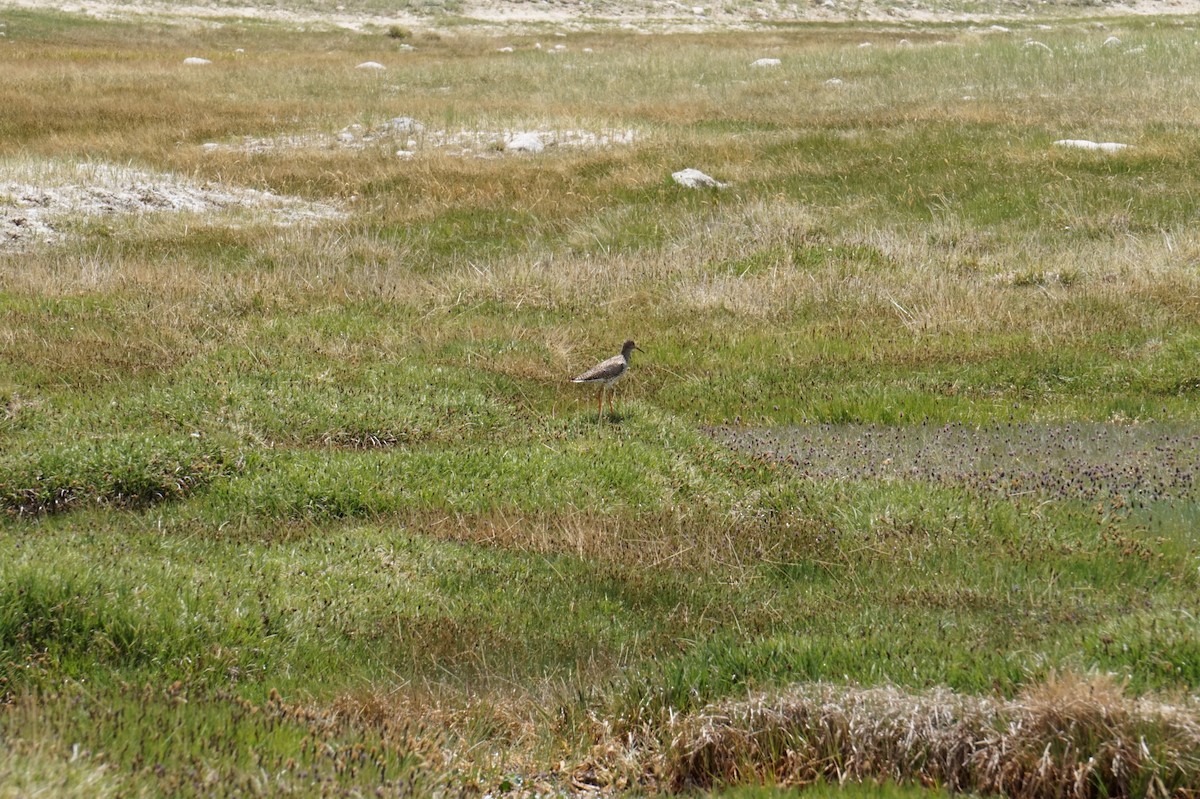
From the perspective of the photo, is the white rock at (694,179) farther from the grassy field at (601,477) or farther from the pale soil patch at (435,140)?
the pale soil patch at (435,140)

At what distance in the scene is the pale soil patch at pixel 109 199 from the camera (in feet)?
70.2

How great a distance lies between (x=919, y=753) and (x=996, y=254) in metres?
15.5

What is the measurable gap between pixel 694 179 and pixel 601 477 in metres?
16.8

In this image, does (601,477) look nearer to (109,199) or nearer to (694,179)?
(694,179)

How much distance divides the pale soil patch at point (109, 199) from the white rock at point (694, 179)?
786 centimetres

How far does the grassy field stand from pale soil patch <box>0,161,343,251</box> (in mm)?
193

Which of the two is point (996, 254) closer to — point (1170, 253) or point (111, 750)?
point (1170, 253)

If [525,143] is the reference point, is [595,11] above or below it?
above

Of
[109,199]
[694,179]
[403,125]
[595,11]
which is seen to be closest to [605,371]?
[694,179]

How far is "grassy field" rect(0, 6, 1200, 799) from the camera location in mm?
5715

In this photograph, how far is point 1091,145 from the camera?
26.8 m

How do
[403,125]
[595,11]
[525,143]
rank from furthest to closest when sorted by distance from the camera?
[595,11] → [403,125] → [525,143]

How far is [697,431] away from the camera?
457 inches

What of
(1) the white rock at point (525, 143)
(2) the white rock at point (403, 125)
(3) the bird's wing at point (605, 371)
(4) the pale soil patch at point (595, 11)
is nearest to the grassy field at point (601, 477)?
(3) the bird's wing at point (605, 371)
